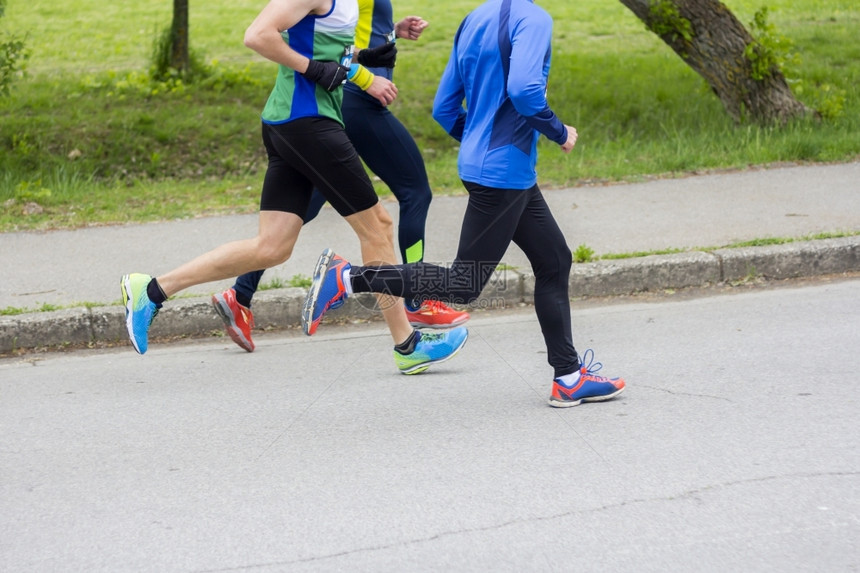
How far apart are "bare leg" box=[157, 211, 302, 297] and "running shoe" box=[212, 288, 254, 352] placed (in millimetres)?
455

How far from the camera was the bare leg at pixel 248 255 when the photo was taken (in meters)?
4.75

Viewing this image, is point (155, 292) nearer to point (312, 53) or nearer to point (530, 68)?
point (312, 53)

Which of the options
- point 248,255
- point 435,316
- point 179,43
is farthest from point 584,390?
point 179,43

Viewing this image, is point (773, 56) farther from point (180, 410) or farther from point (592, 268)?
point (180, 410)

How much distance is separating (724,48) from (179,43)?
623 centimetres

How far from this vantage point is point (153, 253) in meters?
7.04

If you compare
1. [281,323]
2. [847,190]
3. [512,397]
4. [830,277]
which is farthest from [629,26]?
[512,397]

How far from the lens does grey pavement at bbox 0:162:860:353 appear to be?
5.87 metres

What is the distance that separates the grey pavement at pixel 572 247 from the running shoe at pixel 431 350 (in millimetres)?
1146

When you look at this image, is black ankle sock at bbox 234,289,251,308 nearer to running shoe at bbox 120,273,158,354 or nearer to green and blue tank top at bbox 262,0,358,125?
running shoe at bbox 120,273,158,354

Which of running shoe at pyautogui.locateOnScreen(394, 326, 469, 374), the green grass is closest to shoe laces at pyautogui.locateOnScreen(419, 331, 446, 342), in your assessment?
running shoe at pyautogui.locateOnScreen(394, 326, 469, 374)

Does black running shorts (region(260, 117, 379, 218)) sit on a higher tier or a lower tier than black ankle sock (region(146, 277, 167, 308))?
higher

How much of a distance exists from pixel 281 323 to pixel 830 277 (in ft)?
10.6

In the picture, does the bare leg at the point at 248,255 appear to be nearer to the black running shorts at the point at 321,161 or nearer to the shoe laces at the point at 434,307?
the black running shorts at the point at 321,161
